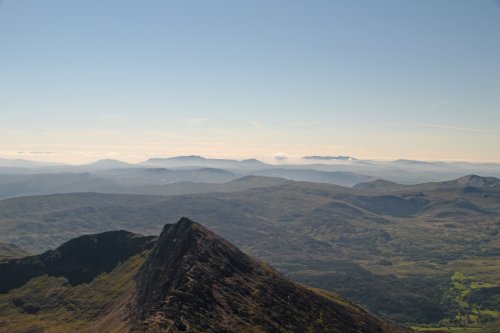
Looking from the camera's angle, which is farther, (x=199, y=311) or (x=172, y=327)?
(x=199, y=311)

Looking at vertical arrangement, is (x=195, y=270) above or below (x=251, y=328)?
above

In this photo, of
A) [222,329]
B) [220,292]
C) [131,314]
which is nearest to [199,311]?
[222,329]

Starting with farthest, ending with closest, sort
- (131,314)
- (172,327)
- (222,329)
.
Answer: (131,314) < (222,329) < (172,327)

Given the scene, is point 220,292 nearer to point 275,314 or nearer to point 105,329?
point 275,314

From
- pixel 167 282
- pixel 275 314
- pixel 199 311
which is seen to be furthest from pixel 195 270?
pixel 275 314

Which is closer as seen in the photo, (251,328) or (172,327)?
(172,327)

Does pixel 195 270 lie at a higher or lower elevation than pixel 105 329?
higher

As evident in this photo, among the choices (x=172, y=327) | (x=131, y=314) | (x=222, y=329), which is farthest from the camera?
(x=131, y=314)

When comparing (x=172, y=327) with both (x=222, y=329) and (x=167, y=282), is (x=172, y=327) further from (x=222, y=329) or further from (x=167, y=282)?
(x=167, y=282)
